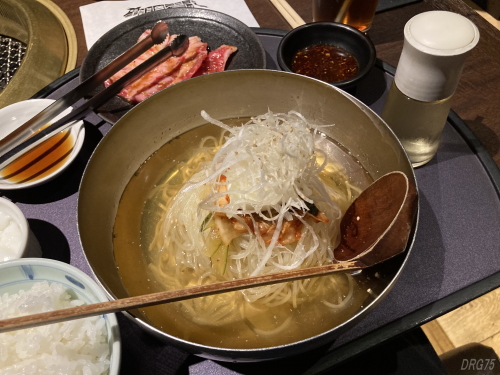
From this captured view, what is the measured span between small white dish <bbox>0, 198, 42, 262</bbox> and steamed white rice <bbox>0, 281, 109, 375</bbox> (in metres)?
0.21

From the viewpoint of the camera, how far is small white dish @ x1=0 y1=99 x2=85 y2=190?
1.55m

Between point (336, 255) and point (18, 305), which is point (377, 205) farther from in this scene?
point (18, 305)

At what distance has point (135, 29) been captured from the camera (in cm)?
217

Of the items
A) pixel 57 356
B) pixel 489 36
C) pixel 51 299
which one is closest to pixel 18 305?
pixel 51 299

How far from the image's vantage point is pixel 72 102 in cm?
169

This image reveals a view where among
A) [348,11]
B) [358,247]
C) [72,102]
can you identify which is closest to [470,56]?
[348,11]

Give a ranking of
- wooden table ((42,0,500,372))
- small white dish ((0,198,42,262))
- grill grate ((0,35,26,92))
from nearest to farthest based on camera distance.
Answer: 1. small white dish ((0,198,42,262))
2. wooden table ((42,0,500,372))
3. grill grate ((0,35,26,92))

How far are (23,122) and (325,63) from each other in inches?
62.5

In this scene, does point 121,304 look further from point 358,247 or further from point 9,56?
point 9,56

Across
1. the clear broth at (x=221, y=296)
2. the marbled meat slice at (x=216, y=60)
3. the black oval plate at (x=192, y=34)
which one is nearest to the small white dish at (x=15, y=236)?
the clear broth at (x=221, y=296)

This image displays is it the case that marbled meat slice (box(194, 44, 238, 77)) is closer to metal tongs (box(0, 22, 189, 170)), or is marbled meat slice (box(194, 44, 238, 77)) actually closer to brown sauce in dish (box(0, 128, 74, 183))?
metal tongs (box(0, 22, 189, 170))

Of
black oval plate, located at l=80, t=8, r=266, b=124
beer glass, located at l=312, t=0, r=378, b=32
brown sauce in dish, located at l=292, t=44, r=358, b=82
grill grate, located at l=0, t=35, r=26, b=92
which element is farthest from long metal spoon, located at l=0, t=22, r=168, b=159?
beer glass, located at l=312, t=0, r=378, b=32

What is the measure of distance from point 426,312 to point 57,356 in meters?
1.20

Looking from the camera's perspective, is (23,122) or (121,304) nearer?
(121,304)
